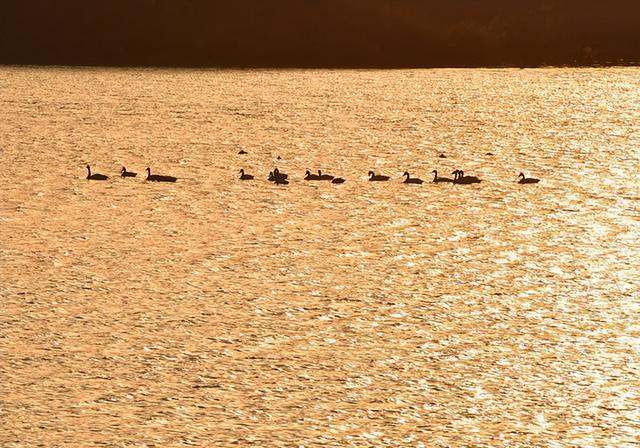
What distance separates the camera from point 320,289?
542 centimetres

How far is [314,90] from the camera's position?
1461 centimetres

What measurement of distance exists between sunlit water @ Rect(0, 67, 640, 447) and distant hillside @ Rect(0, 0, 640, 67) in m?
9.02

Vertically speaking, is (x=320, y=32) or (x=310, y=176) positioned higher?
(x=320, y=32)

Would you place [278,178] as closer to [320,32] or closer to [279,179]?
[279,179]

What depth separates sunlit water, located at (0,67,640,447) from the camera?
3.85 meters

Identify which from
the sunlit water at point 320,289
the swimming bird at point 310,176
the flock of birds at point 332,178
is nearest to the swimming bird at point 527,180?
the flock of birds at point 332,178

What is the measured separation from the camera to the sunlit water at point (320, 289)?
3852mm

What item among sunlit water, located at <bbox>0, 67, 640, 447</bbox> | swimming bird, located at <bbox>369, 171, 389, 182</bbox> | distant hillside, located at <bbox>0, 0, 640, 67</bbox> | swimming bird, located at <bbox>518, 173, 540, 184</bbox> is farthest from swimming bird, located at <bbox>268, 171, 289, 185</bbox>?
distant hillside, located at <bbox>0, 0, 640, 67</bbox>

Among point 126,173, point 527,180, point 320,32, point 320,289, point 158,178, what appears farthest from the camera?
point 320,32

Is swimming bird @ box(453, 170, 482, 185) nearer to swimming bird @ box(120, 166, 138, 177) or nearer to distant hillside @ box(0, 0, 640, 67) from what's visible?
swimming bird @ box(120, 166, 138, 177)

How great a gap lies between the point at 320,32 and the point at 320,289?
16.2 m

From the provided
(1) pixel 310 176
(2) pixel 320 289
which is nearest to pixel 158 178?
(1) pixel 310 176

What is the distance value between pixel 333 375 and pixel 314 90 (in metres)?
10.6

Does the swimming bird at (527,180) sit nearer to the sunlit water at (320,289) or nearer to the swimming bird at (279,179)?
the sunlit water at (320,289)
